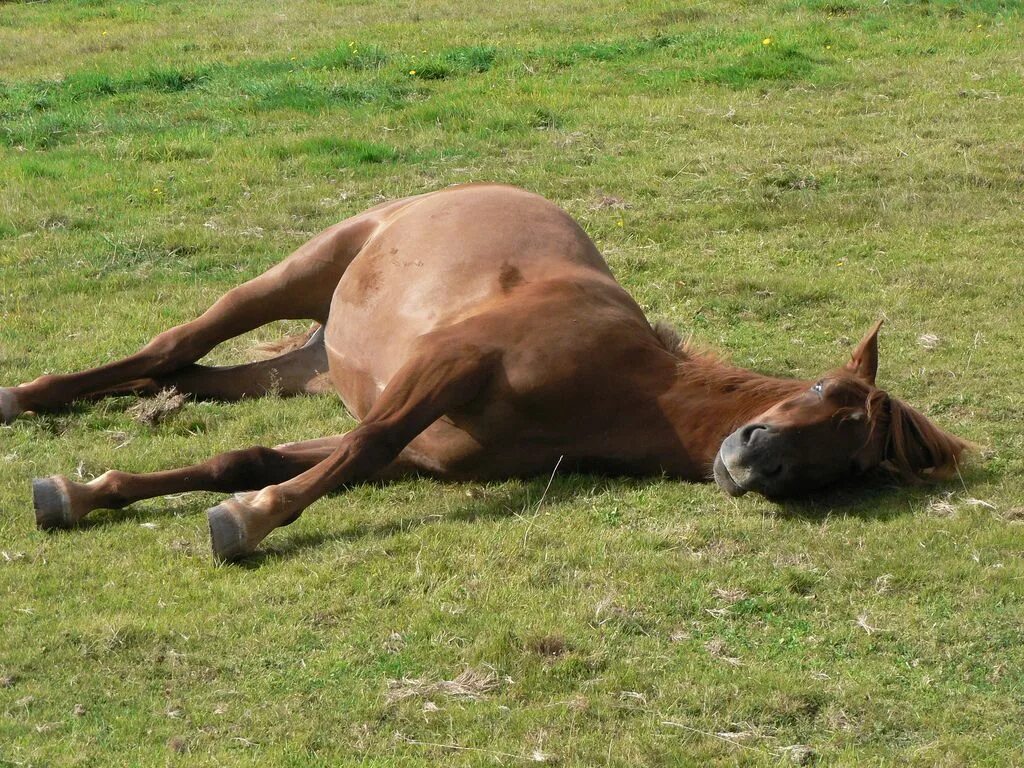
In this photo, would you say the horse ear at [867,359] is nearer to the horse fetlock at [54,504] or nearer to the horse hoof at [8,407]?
the horse fetlock at [54,504]

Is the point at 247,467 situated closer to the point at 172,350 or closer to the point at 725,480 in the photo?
the point at 172,350

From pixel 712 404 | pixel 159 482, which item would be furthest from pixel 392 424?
pixel 712 404

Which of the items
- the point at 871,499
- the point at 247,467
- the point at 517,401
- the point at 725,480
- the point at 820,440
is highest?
the point at 517,401

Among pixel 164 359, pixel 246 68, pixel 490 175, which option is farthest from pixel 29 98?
pixel 164 359

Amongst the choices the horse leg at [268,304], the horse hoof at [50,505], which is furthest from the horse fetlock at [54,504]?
the horse leg at [268,304]

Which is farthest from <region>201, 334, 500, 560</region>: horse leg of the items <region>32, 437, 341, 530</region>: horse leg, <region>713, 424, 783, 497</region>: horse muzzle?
<region>713, 424, 783, 497</region>: horse muzzle

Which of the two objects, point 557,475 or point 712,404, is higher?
point 712,404

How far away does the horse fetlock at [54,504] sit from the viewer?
17.2ft

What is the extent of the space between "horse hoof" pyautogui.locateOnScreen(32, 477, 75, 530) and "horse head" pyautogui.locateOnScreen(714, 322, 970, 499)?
2.62m

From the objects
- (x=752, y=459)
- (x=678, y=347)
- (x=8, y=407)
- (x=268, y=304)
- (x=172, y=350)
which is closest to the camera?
(x=752, y=459)

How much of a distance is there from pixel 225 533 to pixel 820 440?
232 centimetres

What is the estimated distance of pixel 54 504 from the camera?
5.25m

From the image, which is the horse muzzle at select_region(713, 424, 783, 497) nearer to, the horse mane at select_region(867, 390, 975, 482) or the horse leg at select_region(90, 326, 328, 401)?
the horse mane at select_region(867, 390, 975, 482)

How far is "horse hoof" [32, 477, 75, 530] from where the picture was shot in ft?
17.2
